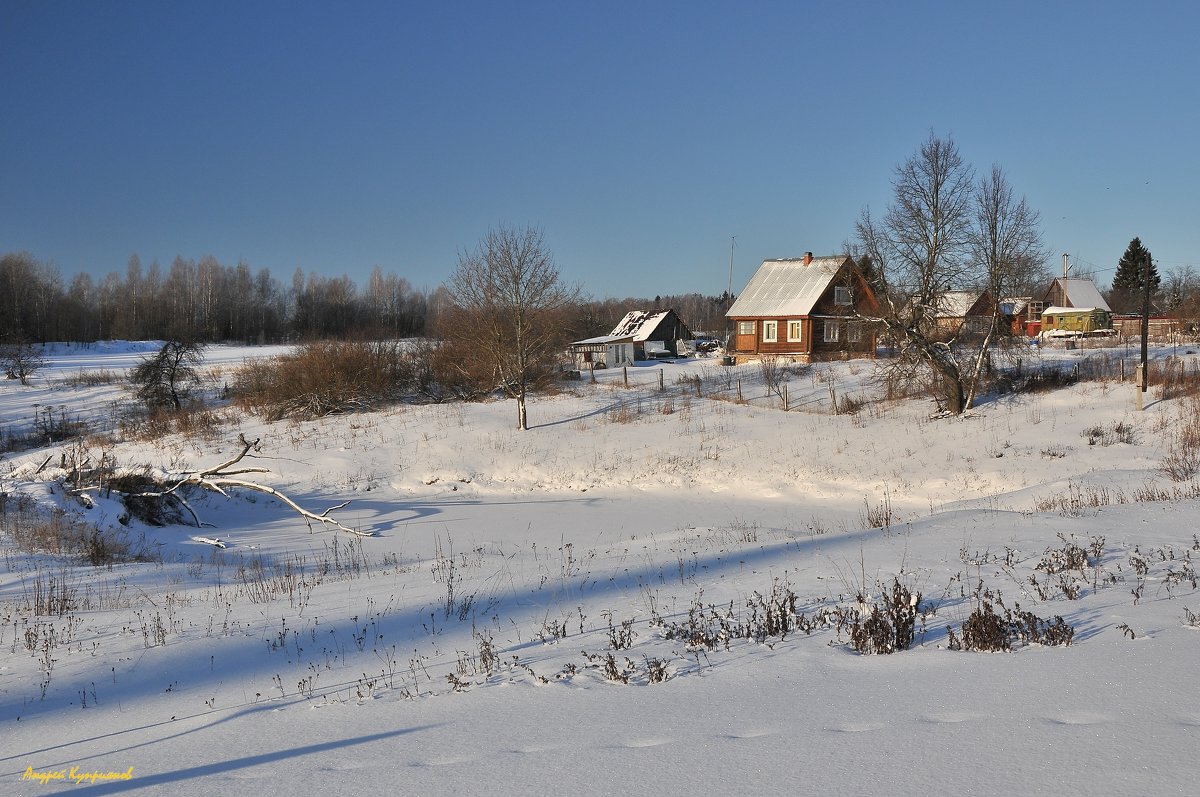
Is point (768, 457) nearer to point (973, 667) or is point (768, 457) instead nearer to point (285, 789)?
point (973, 667)

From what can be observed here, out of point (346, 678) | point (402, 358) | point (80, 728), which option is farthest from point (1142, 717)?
point (402, 358)

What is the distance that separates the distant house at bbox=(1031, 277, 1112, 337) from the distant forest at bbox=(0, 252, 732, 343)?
31.0 meters

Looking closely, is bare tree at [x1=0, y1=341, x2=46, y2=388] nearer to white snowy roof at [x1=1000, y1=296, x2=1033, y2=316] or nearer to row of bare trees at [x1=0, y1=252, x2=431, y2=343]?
row of bare trees at [x1=0, y1=252, x2=431, y2=343]

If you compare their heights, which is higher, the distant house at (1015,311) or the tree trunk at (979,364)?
the distant house at (1015,311)

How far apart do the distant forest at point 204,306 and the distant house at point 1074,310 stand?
1220 inches

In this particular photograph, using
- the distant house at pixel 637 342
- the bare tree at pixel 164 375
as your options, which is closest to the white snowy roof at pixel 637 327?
the distant house at pixel 637 342

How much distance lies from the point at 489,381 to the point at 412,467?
12.1m

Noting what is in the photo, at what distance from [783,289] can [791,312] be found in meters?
2.86

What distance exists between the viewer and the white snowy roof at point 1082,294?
256 ft

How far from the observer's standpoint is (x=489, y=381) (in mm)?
38875

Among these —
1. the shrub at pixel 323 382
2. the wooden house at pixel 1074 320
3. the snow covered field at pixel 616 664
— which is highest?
the wooden house at pixel 1074 320

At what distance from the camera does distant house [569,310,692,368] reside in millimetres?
63250

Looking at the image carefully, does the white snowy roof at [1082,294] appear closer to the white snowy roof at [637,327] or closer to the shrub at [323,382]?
the white snowy roof at [637,327]

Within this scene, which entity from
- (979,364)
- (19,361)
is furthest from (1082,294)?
(19,361)
